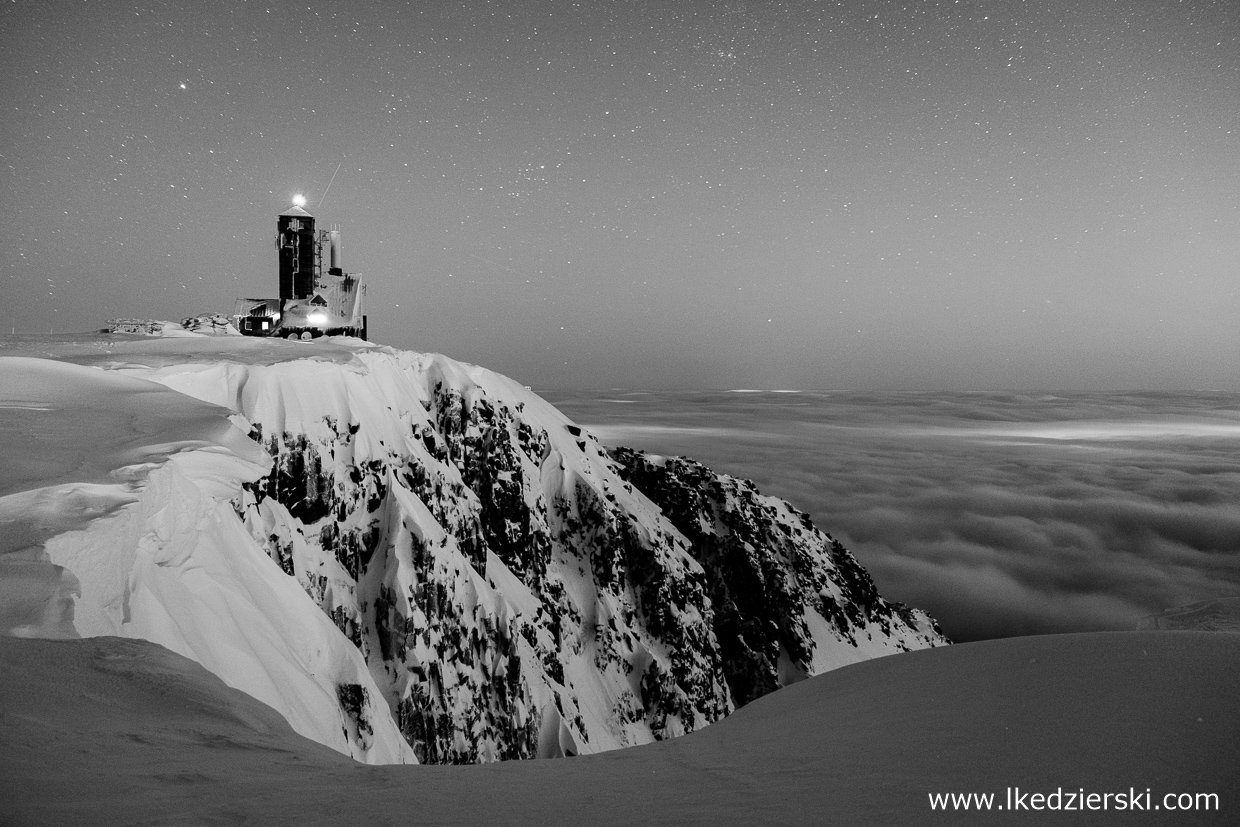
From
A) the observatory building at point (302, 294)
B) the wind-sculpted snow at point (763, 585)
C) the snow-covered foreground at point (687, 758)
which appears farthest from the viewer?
the wind-sculpted snow at point (763, 585)

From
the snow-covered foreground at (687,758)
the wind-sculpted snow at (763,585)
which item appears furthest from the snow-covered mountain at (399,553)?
the snow-covered foreground at (687,758)

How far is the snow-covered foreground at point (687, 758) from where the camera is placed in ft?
10.6

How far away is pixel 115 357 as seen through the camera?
1703cm

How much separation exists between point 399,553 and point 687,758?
80.4 ft

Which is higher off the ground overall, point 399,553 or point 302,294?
point 302,294

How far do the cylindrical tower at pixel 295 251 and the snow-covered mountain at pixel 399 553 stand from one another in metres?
14.8

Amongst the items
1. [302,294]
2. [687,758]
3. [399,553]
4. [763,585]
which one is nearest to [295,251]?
[302,294]

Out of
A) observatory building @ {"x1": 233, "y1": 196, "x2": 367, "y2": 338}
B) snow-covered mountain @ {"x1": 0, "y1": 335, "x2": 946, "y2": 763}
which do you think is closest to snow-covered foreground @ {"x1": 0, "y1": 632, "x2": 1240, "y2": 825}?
snow-covered mountain @ {"x1": 0, "y1": 335, "x2": 946, "y2": 763}

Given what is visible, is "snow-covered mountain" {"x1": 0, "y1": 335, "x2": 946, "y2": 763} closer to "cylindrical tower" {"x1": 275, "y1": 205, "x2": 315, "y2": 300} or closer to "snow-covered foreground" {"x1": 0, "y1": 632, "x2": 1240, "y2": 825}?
"snow-covered foreground" {"x1": 0, "y1": 632, "x2": 1240, "y2": 825}

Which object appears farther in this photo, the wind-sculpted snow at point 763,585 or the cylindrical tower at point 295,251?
the wind-sculpted snow at point 763,585

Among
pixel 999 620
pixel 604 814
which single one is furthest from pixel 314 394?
pixel 999 620

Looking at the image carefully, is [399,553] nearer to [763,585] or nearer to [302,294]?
[302,294]

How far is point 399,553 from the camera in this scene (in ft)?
87.9

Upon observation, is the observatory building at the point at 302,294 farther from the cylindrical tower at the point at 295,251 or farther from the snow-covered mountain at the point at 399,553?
the snow-covered mountain at the point at 399,553
